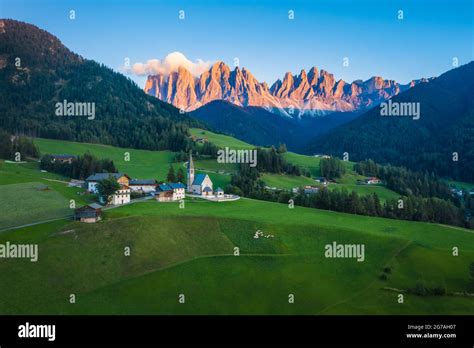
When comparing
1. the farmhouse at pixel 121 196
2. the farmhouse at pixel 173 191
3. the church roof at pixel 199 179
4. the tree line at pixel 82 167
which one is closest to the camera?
the farmhouse at pixel 121 196

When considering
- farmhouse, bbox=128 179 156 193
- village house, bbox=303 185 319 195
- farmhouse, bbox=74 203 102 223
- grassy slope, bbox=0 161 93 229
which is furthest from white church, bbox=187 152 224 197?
farmhouse, bbox=74 203 102 223

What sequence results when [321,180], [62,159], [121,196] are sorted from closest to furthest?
1. [121,196]
2. [62,159]
3. [321,180]

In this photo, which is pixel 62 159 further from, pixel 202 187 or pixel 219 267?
pixel 219 267

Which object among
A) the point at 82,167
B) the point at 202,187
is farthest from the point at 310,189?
the point at 82,167

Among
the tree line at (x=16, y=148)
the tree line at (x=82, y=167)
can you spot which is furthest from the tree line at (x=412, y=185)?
the tree line at (x=16, y=148)
